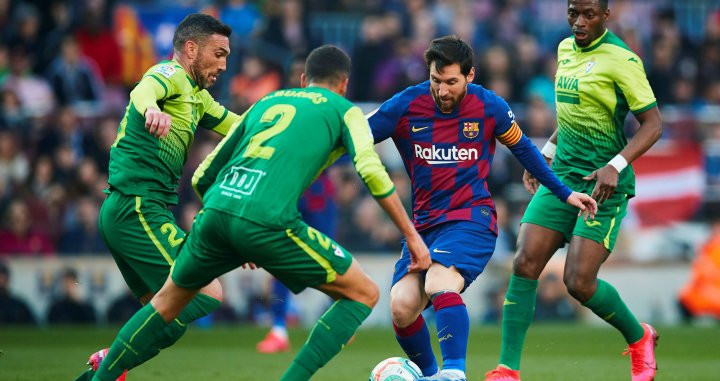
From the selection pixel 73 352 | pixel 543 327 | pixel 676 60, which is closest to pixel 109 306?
pixel 73 352

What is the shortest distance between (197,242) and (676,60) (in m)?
13.4

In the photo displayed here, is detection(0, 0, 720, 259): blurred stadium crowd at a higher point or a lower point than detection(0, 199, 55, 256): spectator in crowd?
higher

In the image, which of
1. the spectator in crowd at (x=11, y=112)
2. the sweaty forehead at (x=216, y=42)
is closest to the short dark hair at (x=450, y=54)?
the sweaty forehead at (x=216, y=42)

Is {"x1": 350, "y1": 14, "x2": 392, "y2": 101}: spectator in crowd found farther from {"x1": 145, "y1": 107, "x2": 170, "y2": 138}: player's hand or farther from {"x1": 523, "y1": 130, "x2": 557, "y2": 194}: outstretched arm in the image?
{"x1": 145, "y1": 107, "x2": 170, "y2": 138}: player's hand

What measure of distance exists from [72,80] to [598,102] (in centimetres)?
975

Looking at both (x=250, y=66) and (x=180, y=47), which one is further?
(x=250, y=66)

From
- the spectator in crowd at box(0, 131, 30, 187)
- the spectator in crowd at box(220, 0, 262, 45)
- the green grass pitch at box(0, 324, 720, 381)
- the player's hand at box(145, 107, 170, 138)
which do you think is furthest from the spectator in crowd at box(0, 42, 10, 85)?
the player's hand at box(145, 107, 170, 138)

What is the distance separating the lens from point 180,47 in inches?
299

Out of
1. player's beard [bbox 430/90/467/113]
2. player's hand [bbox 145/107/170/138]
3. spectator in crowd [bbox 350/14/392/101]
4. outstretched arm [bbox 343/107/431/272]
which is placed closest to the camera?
Answer: outstretched arm [bbox 343/107/431/272]

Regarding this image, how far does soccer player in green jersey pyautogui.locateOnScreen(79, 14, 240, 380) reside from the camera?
7.23m

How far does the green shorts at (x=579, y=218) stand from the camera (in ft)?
26.0

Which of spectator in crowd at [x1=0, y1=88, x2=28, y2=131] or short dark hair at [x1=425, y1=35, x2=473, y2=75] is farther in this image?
spectator in crowd at [x1=0, y1=88, x2=28, y2=131]

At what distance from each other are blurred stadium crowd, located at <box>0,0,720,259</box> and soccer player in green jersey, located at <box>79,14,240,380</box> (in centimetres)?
601

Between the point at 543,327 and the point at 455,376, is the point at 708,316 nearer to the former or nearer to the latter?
the point at 543,327
